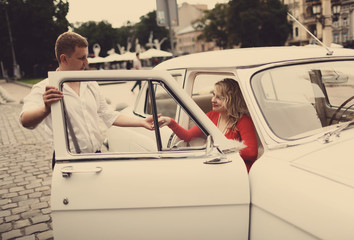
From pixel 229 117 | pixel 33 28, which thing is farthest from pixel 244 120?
pixel 33 28

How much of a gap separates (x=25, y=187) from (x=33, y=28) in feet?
159

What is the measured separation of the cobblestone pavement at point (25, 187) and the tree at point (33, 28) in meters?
42.0

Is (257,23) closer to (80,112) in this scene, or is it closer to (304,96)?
(304,96)

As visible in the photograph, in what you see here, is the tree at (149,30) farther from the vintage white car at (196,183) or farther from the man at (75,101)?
the vintage white car at (196,183)

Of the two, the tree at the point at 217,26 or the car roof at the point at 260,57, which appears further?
the tree at the point at 217,26

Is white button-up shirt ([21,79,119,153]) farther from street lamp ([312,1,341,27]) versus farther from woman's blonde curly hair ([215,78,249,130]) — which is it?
street lamp ([312,1,341,27])

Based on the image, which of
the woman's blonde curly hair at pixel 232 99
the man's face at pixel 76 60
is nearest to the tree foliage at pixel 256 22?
the woman's blonde curly hair at pixel 232 99

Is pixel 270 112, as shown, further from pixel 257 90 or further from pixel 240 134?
pixel 240 134

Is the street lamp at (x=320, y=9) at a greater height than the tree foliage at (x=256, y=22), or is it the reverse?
the tree foliage at (x=256, y=22)

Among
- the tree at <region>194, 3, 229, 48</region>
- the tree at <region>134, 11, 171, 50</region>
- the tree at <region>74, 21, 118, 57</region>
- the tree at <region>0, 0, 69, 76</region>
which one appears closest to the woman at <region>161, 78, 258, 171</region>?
the tree at <region>0, 0, 69, 76</region>

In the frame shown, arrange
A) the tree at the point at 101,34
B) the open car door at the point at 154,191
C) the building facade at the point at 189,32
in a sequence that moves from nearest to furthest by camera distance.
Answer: the open car door at the point at 154,191 < the tree at the point at 101,34 < the building facade at the point at 189,32

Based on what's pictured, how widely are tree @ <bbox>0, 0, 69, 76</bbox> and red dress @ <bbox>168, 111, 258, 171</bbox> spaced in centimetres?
4749

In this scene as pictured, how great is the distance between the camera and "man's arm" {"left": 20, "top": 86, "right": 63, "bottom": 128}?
Result: 1.96 meters

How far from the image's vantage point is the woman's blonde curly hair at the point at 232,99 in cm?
264
